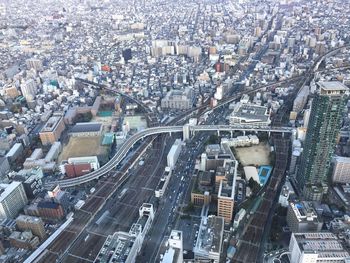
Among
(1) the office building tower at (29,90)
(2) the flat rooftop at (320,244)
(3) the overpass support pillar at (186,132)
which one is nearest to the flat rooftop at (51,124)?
(1) the office building tower at (29,90)

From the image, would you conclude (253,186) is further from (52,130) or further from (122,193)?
(52,130)

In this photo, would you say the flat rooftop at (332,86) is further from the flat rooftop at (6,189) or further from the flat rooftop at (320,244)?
the flat rooftop at (6,189)

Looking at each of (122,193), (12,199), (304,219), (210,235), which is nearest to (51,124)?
(12,199)

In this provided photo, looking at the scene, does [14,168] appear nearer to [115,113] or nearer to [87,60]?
[115,113]

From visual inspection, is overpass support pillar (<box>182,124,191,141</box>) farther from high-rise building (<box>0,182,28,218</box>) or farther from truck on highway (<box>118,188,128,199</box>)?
high-rise building (<box>0,182,28,218</box>)

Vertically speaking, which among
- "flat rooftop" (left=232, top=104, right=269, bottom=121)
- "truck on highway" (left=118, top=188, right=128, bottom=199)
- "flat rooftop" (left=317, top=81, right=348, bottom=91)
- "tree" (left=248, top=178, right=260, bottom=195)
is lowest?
"truck on highway" (left=118, top=188, right=128, bottom=199)

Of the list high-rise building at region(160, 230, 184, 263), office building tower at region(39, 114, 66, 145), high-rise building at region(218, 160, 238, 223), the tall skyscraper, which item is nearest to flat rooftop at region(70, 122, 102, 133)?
office building tower at region(39, 114, 66, 145)

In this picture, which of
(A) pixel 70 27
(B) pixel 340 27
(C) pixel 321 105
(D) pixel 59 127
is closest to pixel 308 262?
(C) pixel 321 105
